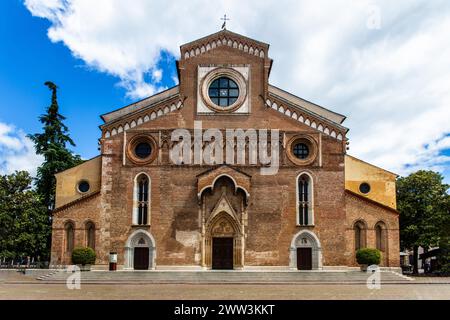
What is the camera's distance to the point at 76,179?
35.3 m

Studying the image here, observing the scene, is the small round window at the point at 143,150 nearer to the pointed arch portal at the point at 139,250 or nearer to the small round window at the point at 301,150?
the pointed arch portal at the point at 139,250

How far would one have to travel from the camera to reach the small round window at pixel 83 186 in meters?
35.2

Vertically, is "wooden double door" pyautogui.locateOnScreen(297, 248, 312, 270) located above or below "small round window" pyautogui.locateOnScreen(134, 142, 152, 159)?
below

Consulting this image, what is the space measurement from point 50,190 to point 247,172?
19221mm

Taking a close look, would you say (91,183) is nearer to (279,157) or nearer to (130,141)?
(130,141)

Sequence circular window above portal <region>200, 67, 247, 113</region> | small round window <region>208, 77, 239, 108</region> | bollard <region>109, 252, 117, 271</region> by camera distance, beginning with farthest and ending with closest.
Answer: small round window <region>208, 77, 239, 108</region> < circular window above portal <region>200, 67, 247, 113</region> < bollard <region>109, 252, 117, 271</region>

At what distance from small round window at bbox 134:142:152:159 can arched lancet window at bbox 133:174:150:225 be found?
1.55 metres

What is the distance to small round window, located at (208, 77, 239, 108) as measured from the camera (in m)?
34.9

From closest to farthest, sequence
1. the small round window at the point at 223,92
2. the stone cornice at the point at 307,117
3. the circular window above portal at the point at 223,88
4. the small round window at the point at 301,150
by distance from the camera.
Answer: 1. the stone cornice at the point at 307,117
2. the small round window at the point at 301,150
3. the circular window above portal at the point at 223,88
4. the small round window at the point at 223,92

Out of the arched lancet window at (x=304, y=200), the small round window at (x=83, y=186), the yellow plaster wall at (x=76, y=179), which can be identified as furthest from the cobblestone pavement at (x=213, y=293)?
the small round window at (x=83, y=186)

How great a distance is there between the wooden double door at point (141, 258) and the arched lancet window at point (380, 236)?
1588cm

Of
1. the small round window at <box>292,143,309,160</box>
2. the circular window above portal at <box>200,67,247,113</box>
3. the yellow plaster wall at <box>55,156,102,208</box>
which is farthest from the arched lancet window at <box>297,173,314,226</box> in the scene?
the yellow plaster wall at <box>55,156,102,208</box>

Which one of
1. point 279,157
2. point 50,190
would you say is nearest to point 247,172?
point 279,157

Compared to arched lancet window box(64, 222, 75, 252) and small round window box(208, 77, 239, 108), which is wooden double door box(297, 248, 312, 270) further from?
arched lancet window box(64, 222, 75, 252)
